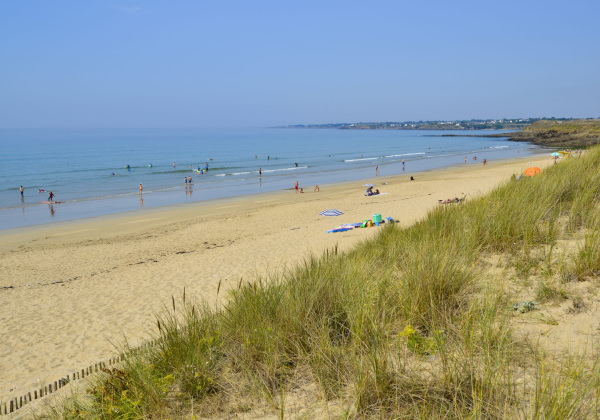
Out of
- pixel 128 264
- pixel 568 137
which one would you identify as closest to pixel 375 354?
pixel 128 264

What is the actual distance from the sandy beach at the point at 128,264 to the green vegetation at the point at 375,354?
147cm

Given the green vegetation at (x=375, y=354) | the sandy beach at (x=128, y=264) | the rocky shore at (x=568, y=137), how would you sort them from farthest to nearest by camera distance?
the rocky shore at (x=568, y=137)
the sandy beach at (x=128, y=264)
the green vegetation at (x=375, y=354)

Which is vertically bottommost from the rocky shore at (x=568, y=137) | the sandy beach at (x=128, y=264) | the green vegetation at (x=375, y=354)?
the sandy beach at (x=128, y=264)

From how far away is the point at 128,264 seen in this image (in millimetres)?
13406

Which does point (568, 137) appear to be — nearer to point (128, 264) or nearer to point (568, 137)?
point (568, 137)

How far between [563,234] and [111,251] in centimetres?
1419

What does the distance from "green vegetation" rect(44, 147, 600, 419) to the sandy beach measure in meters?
1.47

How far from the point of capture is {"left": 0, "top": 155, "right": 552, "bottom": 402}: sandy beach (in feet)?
24.6

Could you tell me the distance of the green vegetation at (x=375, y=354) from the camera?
8.63 ft

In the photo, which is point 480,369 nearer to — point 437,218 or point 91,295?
point 437,218

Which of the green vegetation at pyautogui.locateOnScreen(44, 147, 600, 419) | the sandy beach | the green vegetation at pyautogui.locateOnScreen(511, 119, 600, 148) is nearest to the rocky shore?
the green vegetation at pyautogui.locateOnScreen(511, 119, 600, 148)

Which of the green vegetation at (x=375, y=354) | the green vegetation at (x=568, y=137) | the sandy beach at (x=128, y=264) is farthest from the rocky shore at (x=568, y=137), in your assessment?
the green vegetation at (x=375, y=354)

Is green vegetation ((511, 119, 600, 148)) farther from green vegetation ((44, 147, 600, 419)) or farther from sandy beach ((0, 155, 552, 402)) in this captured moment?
green vegetation ((44, 147, 600, 419))

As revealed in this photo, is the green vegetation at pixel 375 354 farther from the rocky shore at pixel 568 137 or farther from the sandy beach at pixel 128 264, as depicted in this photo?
the rocky shore at pixel 568 137
